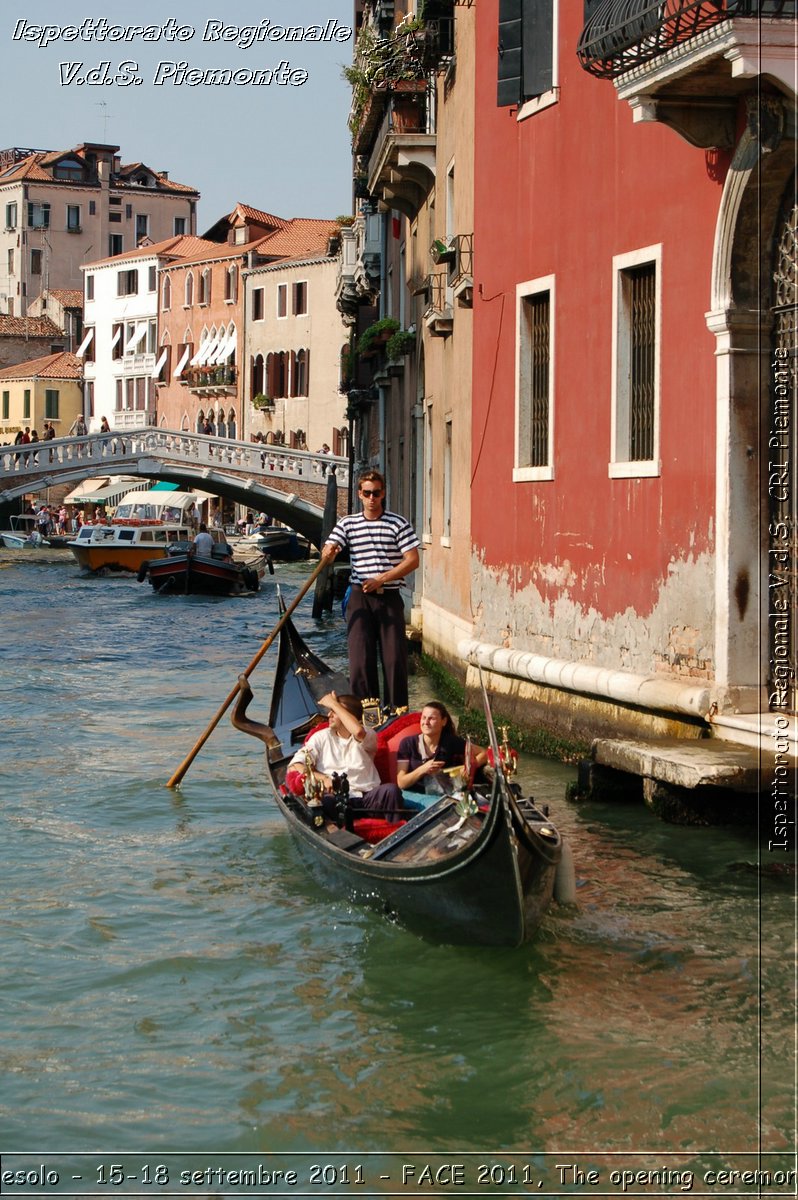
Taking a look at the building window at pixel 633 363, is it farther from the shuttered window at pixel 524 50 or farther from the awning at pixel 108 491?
the awning at pixel 108 491

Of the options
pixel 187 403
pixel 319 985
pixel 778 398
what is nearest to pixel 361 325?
pixel 778 398

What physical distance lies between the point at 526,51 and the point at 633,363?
5.95 feet

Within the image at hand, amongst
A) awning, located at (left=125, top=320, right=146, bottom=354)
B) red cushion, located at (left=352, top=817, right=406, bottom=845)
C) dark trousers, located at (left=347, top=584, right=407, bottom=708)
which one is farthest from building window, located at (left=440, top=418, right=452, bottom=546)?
awning, located at (left=125, top=320, right=146, bottom=354)

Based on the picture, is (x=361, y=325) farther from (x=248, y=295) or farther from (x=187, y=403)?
(x=187, y=403)

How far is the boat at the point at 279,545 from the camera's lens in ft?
104

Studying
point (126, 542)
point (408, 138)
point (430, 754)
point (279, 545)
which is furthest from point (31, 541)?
point (430, 754)

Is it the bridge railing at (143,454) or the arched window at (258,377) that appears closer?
the bridge railing at (143,454)

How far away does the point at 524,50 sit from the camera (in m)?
8.21

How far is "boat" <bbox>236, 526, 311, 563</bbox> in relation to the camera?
31844 millimetres

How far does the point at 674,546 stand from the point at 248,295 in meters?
33.1

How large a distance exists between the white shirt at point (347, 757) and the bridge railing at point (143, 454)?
22750mm

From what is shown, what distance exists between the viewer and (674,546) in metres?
6.75

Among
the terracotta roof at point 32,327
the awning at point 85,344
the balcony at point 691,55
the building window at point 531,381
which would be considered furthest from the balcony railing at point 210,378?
the balcony at point 691,55

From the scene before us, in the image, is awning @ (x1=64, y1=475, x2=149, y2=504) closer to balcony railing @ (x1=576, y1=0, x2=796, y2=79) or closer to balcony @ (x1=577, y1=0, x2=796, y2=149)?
balcony railing @ (x1=576, y1=0, x2=796, y2=79)
